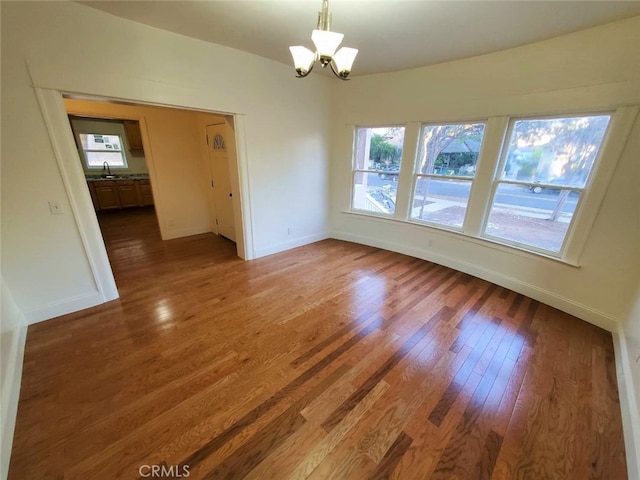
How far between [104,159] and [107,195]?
1.24 meters

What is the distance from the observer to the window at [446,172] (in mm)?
3213

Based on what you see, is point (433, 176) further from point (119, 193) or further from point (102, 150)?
point (102, 150)

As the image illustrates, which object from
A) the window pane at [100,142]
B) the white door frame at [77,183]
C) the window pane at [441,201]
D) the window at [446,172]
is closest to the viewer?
the white door frame at [77,183]

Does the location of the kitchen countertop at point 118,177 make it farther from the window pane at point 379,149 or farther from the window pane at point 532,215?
the window pane at point 532,215

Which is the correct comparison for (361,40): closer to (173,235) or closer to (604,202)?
(604,202)

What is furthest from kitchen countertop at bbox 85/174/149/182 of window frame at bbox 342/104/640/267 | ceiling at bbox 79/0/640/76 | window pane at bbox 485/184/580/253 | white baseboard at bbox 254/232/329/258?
window pane at bbox 485/184/580/253

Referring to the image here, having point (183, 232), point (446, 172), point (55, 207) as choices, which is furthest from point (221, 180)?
point (446, 172)

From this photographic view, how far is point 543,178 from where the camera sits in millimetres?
2686

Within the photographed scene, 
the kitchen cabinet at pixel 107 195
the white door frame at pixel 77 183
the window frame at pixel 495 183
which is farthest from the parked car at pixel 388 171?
the kitchen cabinet at pixel 107 195

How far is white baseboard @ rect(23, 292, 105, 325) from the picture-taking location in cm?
231

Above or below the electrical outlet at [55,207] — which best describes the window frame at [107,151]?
above

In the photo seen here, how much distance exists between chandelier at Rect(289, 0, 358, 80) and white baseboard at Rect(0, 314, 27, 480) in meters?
2.75

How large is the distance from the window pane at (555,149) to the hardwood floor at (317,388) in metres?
1.40

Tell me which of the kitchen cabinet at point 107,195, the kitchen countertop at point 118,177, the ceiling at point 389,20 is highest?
the ceiling at point 389,20
